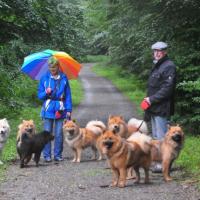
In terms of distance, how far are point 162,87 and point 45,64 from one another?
3.54m

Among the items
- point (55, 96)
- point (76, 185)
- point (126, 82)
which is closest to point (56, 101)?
point (55, 96)

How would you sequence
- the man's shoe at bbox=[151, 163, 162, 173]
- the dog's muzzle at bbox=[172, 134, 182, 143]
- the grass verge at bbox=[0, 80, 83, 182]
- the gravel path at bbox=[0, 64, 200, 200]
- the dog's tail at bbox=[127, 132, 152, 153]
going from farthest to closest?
1. the grass verge at bbox=[0, 80, 83, 182]
2. the man's shoe at bbox=[151, 163, 162, 173]
3. the dog's muzzle at bbox=[172, 134, 182, 143]
4. the dog's tail at bbox=[127, 132, 152, 153]
5. the gravel path at bbox=[0, 64, 200, 200]

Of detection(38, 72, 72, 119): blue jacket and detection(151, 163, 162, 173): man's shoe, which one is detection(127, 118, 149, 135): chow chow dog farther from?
detection(38, 72, 72, 119): blue jacket

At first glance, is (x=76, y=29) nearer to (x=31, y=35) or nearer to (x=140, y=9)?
(x=31, y=35)

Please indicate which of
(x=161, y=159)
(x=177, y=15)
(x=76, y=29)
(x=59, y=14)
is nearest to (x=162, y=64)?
(x=161, y=159)

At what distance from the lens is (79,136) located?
12375mm

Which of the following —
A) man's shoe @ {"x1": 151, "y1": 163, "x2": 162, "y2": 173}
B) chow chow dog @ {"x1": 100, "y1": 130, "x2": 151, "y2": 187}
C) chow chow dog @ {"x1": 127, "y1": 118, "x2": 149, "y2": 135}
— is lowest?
man's shoe @ {"x1": 151, "y1": 163, "x2": 162, "y2": 173}

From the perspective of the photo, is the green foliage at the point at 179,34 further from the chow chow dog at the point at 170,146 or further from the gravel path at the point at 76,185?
the chow chow dog at the point at 170,146

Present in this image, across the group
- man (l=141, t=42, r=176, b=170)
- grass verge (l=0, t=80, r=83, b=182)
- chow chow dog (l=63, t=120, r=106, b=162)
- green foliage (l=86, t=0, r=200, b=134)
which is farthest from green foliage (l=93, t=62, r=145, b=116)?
man (l=141, t=42, r=176, b=170)

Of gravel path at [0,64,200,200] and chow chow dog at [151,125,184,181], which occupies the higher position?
chow chow dog at [151,125,184,181]

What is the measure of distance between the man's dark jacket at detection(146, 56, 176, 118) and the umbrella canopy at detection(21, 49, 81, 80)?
279 centimetres

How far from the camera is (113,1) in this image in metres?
18.5

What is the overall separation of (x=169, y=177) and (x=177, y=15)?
6.83 meters

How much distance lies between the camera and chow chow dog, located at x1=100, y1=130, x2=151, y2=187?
912cm
